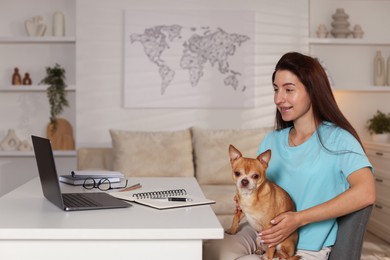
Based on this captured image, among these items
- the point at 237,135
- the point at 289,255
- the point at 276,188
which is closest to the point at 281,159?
the point at 276,188

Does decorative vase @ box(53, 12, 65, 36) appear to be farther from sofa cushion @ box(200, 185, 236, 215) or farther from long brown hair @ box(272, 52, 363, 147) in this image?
long brown hair @ box(272, 52, 363, 147)

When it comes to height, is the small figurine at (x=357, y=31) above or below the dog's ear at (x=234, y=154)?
above

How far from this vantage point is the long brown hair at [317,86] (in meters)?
1.99

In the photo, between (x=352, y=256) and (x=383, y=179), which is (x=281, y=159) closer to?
(x=352, y=256)

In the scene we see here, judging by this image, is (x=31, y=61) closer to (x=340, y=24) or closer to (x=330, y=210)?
(x=340, y=24)

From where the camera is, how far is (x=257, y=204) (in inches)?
73.7

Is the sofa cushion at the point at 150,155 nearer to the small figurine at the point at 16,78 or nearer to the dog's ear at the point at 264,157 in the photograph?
the small figurine at the point at 16,78

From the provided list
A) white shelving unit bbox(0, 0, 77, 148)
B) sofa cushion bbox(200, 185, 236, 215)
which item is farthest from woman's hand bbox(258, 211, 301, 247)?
white shelving unit bbox(0, 0, 77, 148)

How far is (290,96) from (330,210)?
0.41m

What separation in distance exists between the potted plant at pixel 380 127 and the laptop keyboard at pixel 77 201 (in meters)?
3.66

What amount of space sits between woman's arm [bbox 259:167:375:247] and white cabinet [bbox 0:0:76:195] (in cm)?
372

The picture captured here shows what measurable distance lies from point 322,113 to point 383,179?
291 centimetres

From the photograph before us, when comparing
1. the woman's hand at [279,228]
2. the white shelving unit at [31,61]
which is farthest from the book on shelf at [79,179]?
the white shelving unit at [31,61]

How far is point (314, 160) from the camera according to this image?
6.58 ft
